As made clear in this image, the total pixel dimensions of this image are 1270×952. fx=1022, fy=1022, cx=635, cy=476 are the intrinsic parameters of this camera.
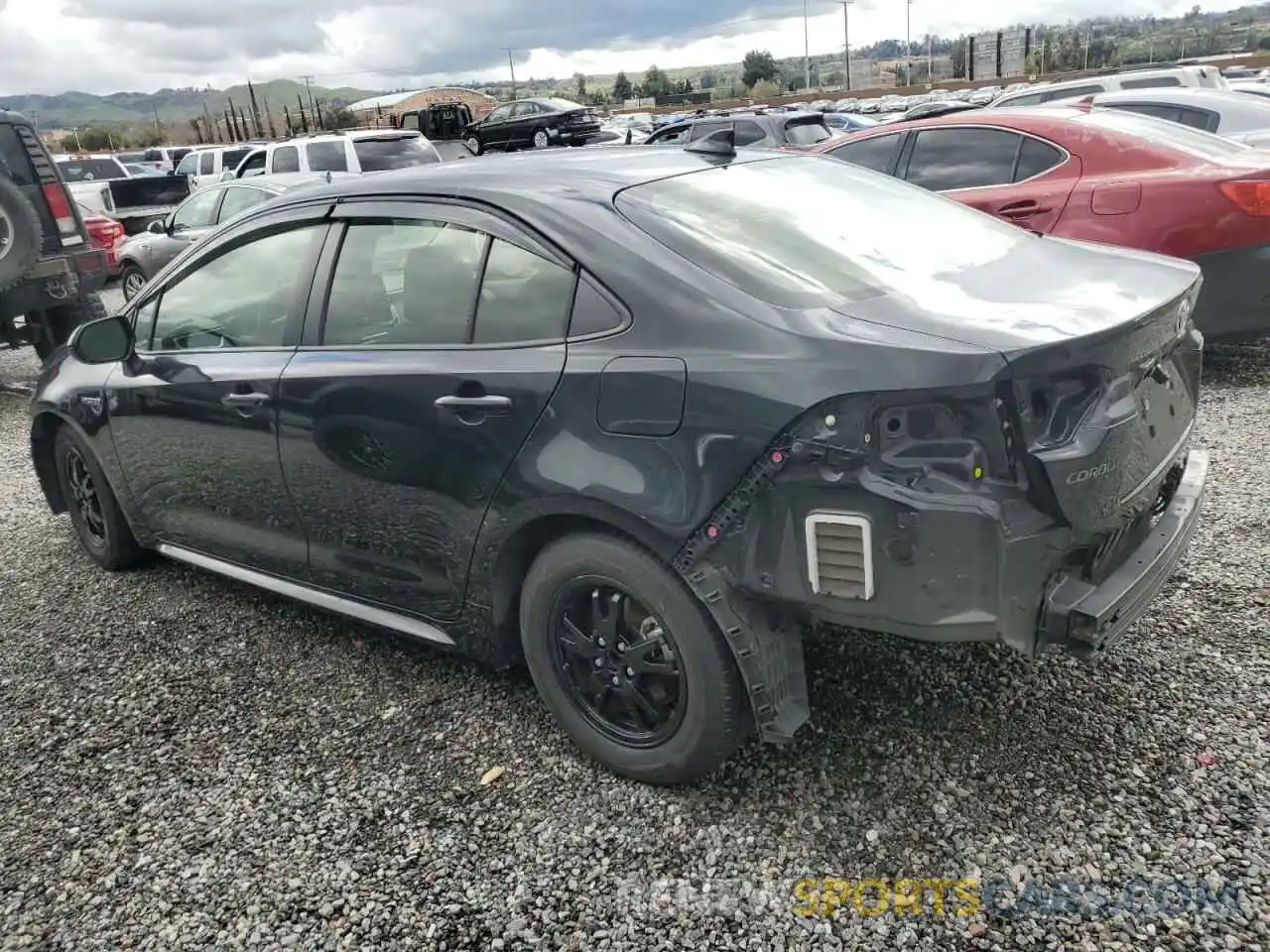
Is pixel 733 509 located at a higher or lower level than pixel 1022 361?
lower

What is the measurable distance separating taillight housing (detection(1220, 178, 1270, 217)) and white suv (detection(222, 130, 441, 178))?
11232mm

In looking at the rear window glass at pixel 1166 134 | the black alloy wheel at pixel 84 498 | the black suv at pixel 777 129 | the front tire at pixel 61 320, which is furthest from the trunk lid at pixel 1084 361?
the black suv at pixel 777 129

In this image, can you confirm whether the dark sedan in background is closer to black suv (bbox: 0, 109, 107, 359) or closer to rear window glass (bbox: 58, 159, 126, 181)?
black suv (bbox: 0, 109, 107, 359)

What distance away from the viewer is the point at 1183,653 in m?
3.16


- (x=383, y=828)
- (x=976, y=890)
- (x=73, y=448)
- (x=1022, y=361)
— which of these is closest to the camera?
(x=1022, y=361)

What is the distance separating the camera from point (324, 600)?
3484 mm

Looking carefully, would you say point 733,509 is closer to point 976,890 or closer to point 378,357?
point 976,890

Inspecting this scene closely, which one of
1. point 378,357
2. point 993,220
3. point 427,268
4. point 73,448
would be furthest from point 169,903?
point 993,220

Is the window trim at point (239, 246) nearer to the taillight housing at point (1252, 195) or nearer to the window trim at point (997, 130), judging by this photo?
the window trim at point (997, 130)

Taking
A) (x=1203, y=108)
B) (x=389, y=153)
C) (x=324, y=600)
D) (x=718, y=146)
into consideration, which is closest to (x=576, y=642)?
(x=324, y=600)

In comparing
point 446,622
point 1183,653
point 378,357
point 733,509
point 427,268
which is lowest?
point 1183,653

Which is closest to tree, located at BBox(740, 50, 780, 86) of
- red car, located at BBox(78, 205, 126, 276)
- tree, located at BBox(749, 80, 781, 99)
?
tree, located at BBox(749, 80, 781, 99)

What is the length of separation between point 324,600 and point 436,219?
136cm

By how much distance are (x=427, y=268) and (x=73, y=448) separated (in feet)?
8.08
